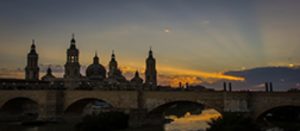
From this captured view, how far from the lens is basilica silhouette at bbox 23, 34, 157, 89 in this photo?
234ft

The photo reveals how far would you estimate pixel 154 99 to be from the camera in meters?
39.9

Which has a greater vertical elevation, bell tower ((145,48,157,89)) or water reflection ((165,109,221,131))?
bell tower ((145,48,157,89))

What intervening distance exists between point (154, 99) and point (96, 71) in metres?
47.8

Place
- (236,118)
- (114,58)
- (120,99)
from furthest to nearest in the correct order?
(114,58) < (120,99) < (236,118)

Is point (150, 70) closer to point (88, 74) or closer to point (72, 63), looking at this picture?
point (88, 74)

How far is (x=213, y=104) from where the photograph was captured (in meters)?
35.9

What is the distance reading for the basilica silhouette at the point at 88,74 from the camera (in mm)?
71375

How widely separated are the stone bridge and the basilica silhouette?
20414 mm

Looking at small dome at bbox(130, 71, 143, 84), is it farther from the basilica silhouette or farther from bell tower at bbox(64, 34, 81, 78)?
bell tower at bbox(64, 34, 81, 78)

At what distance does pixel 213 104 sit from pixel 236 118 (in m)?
10.4

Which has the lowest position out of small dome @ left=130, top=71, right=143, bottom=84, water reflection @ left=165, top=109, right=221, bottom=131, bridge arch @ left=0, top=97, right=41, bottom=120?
water reflection @ left=165, top=109, right=221, bottom=131

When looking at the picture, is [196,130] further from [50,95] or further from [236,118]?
[50,95]

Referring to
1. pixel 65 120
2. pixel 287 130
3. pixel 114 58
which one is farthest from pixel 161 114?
pixel 114 58

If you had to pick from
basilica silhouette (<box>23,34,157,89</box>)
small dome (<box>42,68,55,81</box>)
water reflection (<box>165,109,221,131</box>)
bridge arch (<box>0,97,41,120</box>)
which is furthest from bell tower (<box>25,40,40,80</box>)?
water reflection (<box>165,109,221,131</box>)
